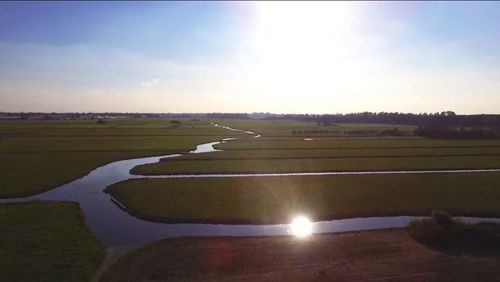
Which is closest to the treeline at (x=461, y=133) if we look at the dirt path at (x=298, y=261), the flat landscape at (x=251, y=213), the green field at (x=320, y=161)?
the green field at (x=320, y=161)

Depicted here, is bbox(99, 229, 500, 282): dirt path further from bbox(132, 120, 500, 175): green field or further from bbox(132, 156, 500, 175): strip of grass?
bbox(132, 120, 500, 175): green field

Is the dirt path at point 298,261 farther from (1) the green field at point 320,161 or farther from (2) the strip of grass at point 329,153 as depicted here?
(2) the strip of grass at point 329,153

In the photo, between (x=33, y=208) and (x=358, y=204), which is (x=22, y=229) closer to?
(x=33, y=208)

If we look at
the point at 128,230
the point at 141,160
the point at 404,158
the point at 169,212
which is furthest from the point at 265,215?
the point at 404,158

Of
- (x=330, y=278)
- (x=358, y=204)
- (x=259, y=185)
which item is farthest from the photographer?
(x=259, y=185)

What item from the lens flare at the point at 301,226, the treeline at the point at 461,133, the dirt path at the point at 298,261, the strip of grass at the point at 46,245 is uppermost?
the treeline at the point at 461,133
